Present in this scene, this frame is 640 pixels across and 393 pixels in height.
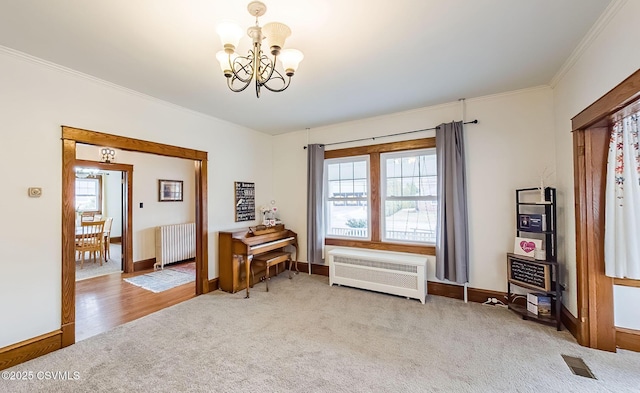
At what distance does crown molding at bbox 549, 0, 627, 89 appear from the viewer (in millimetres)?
1723

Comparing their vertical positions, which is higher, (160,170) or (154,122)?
(154,122)

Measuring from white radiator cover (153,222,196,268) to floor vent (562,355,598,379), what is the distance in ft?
19.9

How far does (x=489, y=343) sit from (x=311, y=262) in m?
2.76

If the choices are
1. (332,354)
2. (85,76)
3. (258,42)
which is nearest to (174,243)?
(85,76)

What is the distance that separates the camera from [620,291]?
227 cm

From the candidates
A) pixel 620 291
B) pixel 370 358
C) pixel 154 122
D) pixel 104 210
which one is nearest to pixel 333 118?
pixel 154 122

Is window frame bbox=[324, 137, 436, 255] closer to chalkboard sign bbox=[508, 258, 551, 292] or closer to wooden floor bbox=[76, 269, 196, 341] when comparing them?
chalkboard sign bbox=[508, 258, 551, 292]

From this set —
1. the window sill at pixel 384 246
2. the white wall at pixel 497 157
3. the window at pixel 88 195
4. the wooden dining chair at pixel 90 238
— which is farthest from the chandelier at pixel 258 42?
the window at pixel 88 195

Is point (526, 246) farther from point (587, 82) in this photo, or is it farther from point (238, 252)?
point (238, 252)

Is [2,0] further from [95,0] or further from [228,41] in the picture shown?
[228,41]

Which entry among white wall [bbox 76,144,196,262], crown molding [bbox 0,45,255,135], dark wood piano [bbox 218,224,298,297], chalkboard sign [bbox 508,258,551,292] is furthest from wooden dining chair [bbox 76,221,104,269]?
chalkboard sign [bbox 508,258,551,292]

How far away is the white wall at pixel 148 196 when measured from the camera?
4977 mm

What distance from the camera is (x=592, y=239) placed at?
229 cm

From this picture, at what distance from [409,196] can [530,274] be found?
5.46 feet
